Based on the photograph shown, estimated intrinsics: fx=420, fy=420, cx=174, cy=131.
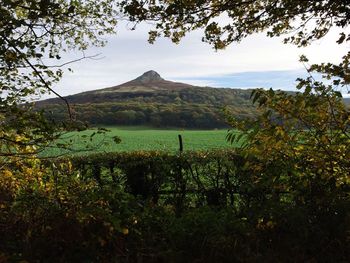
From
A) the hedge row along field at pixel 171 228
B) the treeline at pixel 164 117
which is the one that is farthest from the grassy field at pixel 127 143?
the treeline at pixel 164 117

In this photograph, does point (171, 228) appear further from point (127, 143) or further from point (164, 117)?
point (164, 117)

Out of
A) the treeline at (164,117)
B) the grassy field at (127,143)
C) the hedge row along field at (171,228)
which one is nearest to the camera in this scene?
the hedge row along field at (171,228)

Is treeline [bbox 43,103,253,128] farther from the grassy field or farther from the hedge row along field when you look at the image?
the hedge row along field

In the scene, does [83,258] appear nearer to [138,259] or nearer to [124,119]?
[138,259]

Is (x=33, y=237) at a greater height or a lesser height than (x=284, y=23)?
lesser

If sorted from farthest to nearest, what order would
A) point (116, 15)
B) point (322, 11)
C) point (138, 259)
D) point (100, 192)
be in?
point (116, 15), point (322, 11), point (100, 192), point (138, 259)

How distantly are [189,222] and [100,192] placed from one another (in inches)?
50.0

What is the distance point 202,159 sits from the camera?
31.1ft

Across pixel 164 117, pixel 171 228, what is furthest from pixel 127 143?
pixel 164 117

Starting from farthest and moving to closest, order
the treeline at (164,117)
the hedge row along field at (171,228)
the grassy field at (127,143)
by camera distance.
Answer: the treeline at (164,117) → the grassy field at (127,143) → the hedge row along field at (171,228)

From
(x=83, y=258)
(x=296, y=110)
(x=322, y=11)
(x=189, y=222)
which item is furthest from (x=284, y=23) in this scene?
(x=83, y=258)

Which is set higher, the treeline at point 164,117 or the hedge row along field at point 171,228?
the hedge row along field at point 171,228

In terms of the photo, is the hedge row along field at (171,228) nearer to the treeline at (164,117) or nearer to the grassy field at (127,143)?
the grassy field at (127,143)

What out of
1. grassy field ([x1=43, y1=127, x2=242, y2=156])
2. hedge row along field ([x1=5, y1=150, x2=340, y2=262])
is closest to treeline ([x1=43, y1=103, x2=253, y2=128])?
grassy field ([x1=43, y1=127, x2=242, y2=156])
